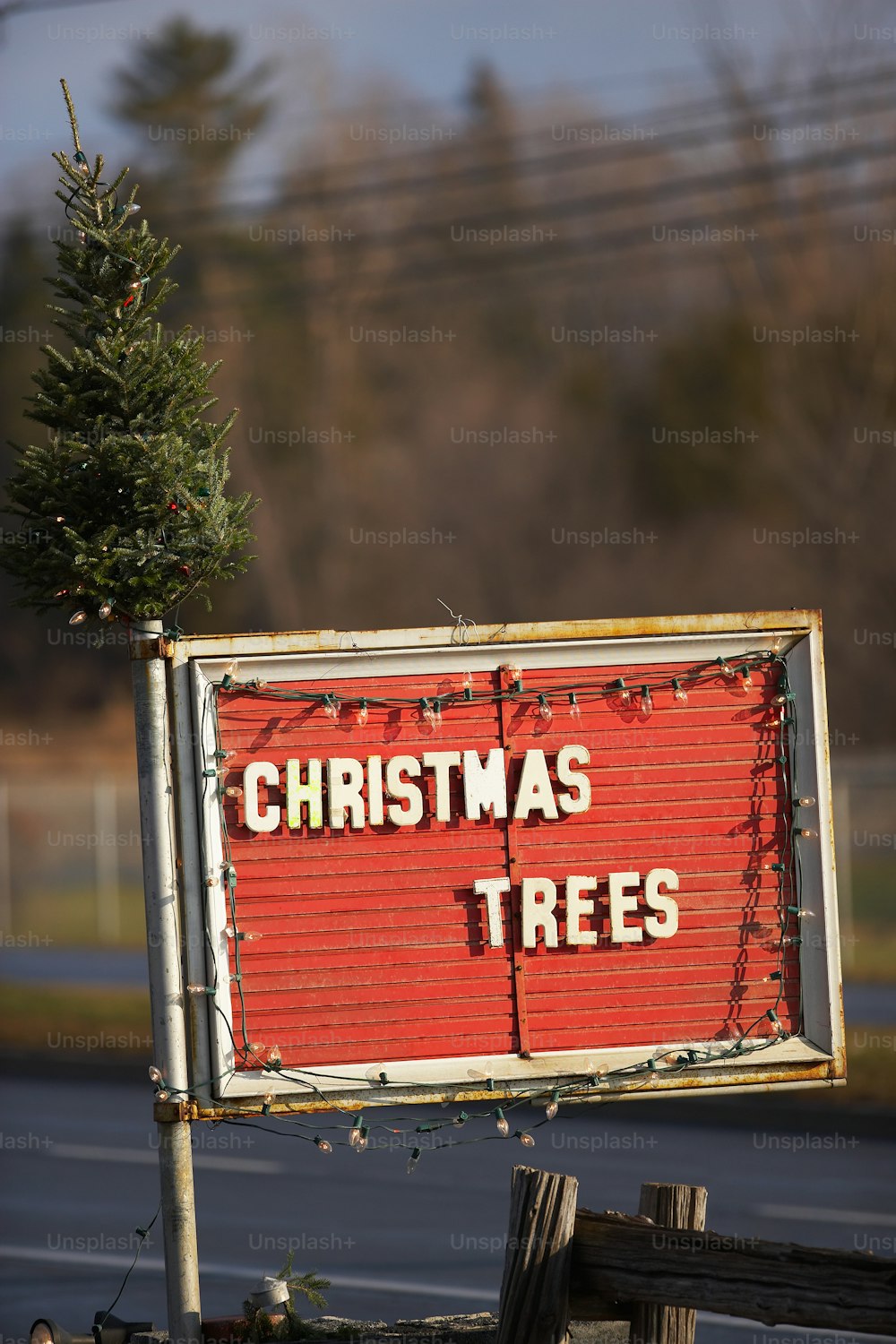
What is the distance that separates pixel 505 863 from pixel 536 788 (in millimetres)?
211

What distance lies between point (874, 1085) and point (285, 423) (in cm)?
2647

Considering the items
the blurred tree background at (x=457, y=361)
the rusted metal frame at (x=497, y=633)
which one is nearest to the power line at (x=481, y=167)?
the blurred tree background at (x=457, y=361)

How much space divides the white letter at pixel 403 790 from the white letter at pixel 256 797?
291 millimetres

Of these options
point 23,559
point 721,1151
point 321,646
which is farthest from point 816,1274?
point 721,1151

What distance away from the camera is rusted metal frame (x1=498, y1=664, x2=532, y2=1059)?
4320 millimetres

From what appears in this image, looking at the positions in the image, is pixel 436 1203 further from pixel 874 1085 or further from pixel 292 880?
pixel 292 880

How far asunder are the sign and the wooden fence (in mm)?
382

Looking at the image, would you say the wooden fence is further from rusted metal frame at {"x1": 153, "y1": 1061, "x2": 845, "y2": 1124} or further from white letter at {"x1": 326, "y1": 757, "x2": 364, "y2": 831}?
white letter at {"x1": 326, "y1": 757, "x2": 364, "y2": 831}

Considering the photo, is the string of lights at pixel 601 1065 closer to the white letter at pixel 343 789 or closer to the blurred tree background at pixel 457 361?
the white letter at pixel 343 789

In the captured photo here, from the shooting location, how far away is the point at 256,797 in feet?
14.0

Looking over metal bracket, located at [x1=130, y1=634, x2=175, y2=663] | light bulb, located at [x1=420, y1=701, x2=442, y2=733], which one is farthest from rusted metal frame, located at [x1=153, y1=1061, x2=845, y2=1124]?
Answer: metal bracket, located at [x1=130, y1=634, x2=175, y2=663]

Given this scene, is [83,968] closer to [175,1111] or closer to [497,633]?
[175,1111]

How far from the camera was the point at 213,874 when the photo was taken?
13.9ft

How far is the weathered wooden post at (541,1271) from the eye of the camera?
393cm
